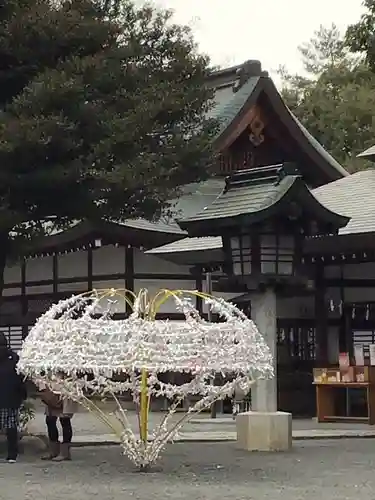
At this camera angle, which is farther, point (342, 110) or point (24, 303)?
point (342, 110)

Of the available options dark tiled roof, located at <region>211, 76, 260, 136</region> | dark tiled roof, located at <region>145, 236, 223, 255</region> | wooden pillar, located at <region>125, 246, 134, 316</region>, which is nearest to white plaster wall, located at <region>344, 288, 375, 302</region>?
dark tiled roof, located at <region>145, 236, 223, 255</region>

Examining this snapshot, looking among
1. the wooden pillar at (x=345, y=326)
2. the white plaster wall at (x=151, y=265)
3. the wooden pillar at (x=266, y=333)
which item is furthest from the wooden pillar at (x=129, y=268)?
the wooden pillar at (x=266, y=333)

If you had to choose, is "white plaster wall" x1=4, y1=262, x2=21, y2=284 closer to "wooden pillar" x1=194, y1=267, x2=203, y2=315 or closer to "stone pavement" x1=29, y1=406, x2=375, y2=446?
"wooden pillar" x1=194, y1=267, x2=203, y2=315

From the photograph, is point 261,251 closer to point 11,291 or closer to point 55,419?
point 55,419

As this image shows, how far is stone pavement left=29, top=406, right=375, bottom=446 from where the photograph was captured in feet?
55.4

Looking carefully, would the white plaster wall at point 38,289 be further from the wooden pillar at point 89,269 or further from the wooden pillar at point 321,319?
the wooden pillar at point 321,319

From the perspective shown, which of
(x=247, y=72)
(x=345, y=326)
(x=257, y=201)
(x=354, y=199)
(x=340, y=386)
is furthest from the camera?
(x=247, y=72)

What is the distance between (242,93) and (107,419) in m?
17.1

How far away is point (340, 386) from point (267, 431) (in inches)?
228

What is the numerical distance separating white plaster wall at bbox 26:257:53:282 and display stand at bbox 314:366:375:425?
27.0 feet

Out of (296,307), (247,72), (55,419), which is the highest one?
(247,72)

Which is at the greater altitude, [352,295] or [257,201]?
[257,201]

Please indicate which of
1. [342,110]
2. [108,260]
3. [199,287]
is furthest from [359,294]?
[342,110]

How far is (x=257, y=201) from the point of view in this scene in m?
14.9
